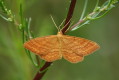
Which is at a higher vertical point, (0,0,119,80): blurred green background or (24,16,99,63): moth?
(24,16,99,63): moth

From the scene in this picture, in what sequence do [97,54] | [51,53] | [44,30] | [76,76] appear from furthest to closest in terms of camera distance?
1. [97,54]
2. [76,76]
3. [44,30]
4. [51,53]

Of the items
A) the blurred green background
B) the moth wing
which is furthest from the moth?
the blurred green background

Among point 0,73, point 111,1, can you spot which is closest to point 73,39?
point 111,1

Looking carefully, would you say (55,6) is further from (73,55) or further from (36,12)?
(73,55)

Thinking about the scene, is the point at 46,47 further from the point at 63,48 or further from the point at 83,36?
the point at 83,36

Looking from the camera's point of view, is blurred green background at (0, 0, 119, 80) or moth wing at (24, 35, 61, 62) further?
blurred green background at (0, 0, 119, 80)

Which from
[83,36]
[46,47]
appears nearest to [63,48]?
[46,47]

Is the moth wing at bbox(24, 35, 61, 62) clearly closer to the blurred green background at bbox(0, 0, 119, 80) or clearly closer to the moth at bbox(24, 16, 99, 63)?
the moth at bbox(24, 16, 99, 63)

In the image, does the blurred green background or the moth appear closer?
the moth
